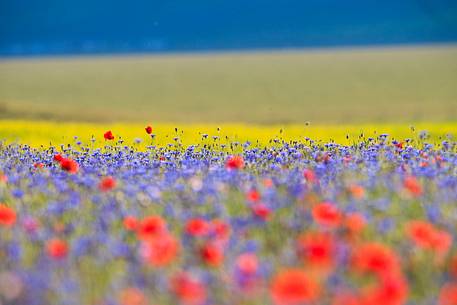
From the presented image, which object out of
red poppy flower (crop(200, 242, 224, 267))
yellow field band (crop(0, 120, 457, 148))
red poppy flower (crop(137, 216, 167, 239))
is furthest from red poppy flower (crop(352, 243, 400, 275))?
yellow field band (crop(0, 120, 457, 148))

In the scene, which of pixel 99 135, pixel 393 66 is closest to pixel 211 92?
pixel 393 66

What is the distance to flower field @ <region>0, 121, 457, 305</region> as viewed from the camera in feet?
10.3

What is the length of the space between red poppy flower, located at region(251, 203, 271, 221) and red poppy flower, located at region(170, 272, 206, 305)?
792 millimetres

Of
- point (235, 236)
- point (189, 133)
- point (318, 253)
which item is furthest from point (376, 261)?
point (189, 133)

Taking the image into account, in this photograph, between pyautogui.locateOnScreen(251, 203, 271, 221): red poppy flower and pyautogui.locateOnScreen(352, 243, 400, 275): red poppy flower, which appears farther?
pyautogui.locateOnScreen(251, 203, 271, 221): red poppy flower

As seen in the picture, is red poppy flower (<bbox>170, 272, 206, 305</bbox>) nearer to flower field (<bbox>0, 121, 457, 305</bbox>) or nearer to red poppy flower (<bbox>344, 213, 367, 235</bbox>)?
flower field (<bbox>0, 121, 457, 305</bbox>)

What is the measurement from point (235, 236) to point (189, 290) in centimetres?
96

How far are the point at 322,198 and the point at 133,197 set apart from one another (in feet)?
3.77

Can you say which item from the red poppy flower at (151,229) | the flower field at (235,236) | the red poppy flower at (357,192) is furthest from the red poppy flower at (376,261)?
the red poppy flower at (357,192)

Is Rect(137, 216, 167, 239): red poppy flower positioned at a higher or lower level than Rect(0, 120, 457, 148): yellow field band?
lower

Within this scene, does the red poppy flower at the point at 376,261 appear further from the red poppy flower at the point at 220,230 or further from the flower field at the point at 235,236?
the red poppy flower at the point at 220,230

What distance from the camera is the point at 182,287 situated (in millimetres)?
2934

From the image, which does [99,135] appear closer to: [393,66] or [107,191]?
[107,191]

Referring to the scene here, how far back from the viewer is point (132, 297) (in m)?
2.99
